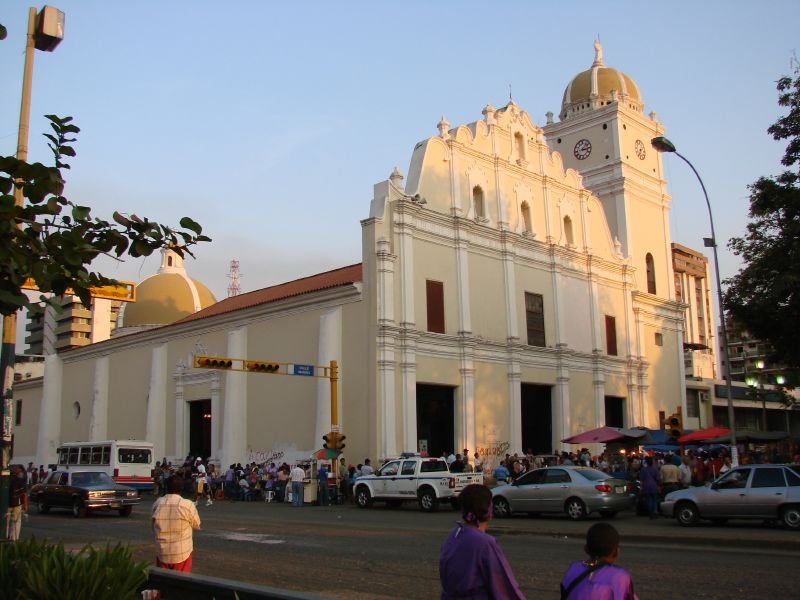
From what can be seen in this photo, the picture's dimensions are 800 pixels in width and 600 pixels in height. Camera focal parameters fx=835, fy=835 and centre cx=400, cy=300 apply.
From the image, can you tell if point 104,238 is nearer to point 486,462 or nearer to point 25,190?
point 25,190

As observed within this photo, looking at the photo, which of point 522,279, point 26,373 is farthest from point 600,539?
point 26,373

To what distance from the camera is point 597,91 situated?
162 feet

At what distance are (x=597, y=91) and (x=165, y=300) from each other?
30.5 m

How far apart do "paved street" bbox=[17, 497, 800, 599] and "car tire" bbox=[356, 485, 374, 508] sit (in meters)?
3.32

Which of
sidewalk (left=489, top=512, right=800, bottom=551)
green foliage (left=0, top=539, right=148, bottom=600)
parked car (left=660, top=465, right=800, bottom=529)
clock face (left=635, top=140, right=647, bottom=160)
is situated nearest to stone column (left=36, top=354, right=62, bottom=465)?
sidewalk (left=489, top=512, right=800, bottom=551)

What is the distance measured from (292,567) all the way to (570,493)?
1028 centimetres

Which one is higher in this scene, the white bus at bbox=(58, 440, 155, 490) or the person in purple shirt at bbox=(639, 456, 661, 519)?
the white bus at bbox=(58, 440, 155, 490)

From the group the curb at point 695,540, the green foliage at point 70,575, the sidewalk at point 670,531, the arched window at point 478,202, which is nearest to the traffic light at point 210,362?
the sidewalk at point 670,531

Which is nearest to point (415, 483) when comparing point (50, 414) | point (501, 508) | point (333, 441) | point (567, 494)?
point (501, 508)

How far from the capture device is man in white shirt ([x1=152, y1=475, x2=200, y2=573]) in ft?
27.8

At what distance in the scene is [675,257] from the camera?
358ft

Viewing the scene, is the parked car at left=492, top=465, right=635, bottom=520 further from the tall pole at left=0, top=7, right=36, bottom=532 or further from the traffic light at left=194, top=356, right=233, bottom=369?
the tall pole at left=0, top=7, right=36, bottom=532

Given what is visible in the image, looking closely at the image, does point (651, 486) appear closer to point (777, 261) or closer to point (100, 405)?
point (777, 261)

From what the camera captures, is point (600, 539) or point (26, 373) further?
point (26, 373)
